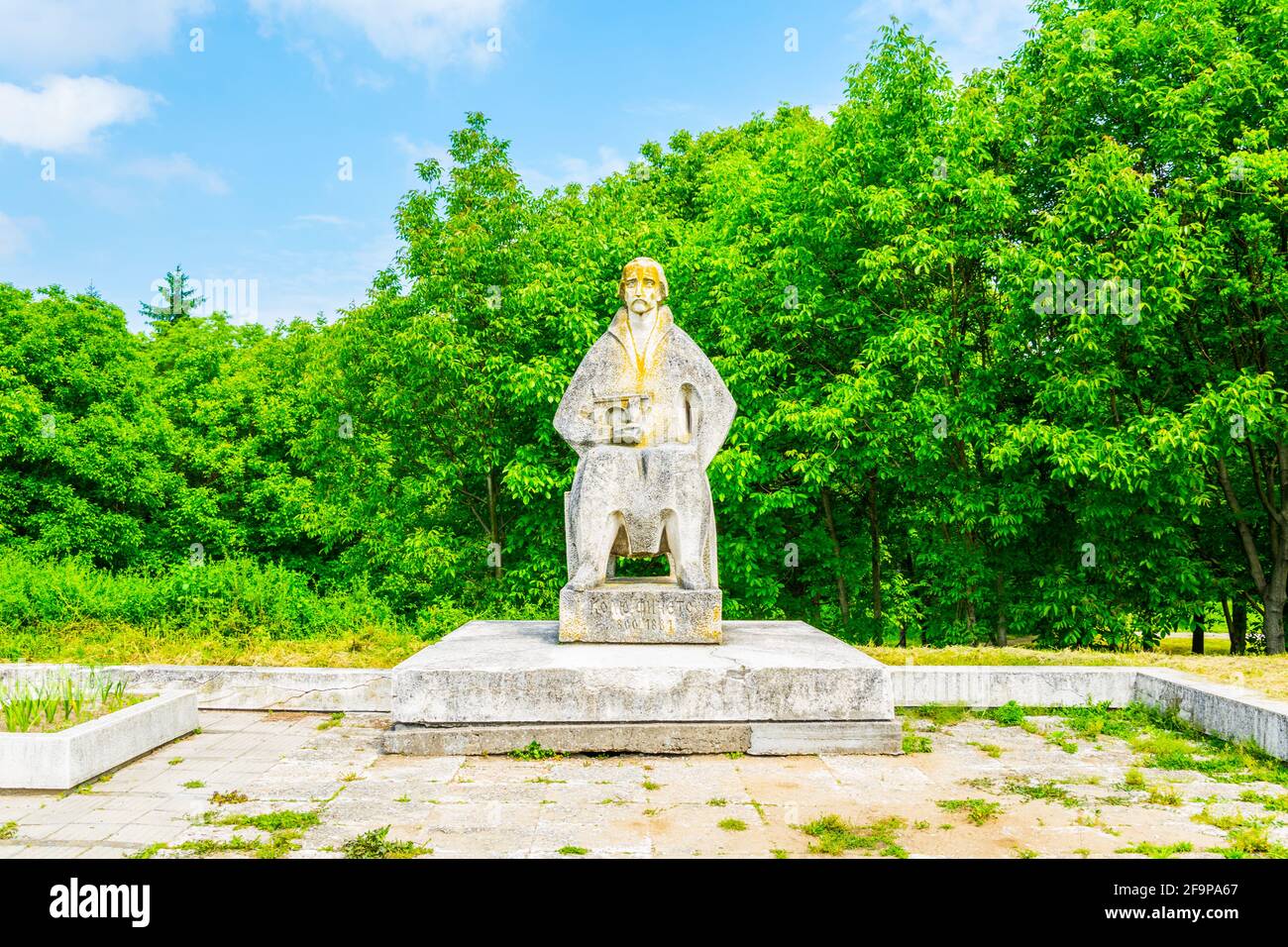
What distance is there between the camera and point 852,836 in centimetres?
391

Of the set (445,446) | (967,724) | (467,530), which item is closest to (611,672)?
(967,724)

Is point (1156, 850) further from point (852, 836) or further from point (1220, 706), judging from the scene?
point (1220, 706)

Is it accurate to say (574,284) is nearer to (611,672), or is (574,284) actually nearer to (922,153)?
(922,153)

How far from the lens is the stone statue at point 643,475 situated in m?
6.18

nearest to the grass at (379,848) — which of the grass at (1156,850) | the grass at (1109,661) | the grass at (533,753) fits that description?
the grass at (533,753)

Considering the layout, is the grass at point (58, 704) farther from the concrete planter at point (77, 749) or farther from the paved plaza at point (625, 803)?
the paved plaza at point (625, 803)

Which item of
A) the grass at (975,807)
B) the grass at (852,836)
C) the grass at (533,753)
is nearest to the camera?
the grass at (852,836)

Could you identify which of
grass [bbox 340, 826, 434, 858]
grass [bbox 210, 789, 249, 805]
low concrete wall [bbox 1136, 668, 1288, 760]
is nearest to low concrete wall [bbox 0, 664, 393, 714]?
grass [bbox 210, 789, 249, 805]

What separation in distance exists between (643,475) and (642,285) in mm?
1320

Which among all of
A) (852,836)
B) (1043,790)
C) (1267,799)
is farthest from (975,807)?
(1267,799)

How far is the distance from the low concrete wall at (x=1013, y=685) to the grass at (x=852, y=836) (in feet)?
8.47

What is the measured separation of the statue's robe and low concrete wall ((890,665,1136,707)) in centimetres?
161

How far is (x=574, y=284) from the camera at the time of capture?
12.6 meters

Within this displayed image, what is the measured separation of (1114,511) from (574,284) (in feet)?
22.9
